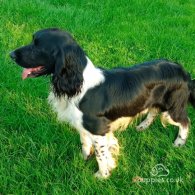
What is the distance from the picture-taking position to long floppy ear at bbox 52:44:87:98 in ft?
10.2

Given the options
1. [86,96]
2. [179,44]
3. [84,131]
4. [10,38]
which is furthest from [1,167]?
[179,44]

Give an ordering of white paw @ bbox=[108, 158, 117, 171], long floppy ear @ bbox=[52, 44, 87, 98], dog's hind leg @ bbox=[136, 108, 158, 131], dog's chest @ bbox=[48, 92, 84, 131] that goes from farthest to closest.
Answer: dog's hind leg @ bbox=[136, 108, 158, 131], white paw @ bbox=[108, 158, 117, 171], dog's chest @ bbox=[48, 92, 84, 131], long floppy ear @ bbox=[52, 44, 87, 98]

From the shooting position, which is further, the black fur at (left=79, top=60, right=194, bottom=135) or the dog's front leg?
the dog's front leg

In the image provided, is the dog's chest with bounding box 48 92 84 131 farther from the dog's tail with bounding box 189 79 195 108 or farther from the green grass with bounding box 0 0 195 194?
the dog's tail with bounding box 189 79 195 108

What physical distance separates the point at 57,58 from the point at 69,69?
5.2 inches

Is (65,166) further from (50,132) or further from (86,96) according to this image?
(86,96)

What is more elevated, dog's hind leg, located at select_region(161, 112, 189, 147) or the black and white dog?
the black and white dog

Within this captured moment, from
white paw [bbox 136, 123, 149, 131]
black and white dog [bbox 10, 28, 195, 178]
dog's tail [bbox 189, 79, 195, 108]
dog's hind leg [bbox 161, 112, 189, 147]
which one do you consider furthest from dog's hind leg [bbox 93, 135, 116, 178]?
dog's tail [bbox 189, 79, 195, 108]

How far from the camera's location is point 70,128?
163 inches

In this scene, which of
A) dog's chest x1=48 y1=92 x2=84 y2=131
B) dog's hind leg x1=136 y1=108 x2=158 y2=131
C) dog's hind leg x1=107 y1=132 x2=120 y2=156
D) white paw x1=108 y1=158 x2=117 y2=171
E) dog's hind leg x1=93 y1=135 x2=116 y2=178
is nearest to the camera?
dog's chest x1=48 y1=92 x2=84 y2=131

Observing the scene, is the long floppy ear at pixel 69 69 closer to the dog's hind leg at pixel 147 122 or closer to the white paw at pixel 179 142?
the dog's hind leg at pixel 147 122

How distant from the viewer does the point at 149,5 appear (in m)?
7.33

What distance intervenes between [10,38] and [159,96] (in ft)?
9.64

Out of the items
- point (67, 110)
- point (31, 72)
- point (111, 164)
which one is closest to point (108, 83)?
point (67, 110)
